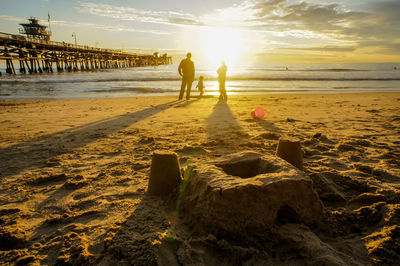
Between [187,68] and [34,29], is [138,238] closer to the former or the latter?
[187,68]

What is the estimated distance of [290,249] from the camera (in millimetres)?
1619

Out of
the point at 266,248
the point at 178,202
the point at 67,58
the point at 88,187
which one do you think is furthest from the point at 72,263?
the point at 67,58

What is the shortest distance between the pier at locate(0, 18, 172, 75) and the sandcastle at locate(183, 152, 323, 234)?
108 ft

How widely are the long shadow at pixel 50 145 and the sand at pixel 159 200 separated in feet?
0.06

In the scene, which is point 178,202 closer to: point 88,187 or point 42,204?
point 88,187

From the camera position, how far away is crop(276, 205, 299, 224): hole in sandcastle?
6.01 feet

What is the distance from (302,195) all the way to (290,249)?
1.38ft

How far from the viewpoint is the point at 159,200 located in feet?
7.53

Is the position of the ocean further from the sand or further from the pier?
the sand

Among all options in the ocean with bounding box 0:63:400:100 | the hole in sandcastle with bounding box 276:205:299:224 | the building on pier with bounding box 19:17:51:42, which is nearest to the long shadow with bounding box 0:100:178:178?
the hole in sandcastle with bounding box 276:205:299:224

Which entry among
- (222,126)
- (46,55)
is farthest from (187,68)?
(46,55)

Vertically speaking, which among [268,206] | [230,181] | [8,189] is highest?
[230,181]

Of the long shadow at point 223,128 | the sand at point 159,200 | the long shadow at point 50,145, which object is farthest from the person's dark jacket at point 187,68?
the sand at point 159,200

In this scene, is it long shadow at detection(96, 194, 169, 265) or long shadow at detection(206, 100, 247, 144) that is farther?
long shadow at detection(206, 100, 247, 144)
